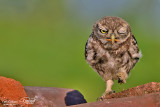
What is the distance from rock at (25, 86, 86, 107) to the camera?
14.2 feet

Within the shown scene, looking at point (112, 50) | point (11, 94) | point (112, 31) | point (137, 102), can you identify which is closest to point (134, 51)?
point (112, 50)

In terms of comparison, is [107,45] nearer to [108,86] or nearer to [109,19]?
[109,19]

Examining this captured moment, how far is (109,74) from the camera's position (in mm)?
4883

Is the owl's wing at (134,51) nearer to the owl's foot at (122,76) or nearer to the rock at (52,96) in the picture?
the owl's foot at (122,76)

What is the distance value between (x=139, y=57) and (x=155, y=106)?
2.41 m

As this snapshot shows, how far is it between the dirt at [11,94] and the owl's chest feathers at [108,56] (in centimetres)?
131

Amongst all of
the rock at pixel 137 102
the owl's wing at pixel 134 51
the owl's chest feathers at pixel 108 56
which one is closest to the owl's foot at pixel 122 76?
the owl's chest feathers at pixel 108 56

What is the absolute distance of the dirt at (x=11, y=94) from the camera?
12.0ft

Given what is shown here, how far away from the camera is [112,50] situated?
4668mm

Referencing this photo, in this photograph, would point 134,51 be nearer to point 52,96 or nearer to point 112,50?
point 112,50

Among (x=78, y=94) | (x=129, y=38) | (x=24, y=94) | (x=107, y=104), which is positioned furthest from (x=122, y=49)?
(x=107, y=104)

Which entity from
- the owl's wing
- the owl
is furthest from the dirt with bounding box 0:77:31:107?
the owl's wing

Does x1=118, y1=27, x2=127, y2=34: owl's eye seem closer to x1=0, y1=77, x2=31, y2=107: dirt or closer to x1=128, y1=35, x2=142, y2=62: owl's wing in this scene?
x1=128, y1=35, x2=142, y2=62: owl's wing

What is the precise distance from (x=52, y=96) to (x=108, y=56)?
105 cm
